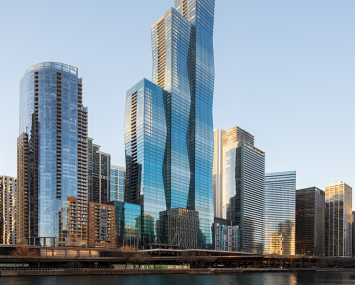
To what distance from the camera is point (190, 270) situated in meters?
172

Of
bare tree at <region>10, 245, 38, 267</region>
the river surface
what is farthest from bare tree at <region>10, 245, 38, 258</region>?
the river surface

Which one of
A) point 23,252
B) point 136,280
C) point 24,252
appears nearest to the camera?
point 136,280

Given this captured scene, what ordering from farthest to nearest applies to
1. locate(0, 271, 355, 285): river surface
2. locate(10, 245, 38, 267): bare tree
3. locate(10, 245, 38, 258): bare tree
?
1. locate(10, 245, 38, 258): bare tree
2. locate(10, 245, 38, 267): bare tree
3. locate(0, 271, 355, 285): river surface

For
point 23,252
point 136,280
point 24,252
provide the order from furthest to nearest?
1. point 24,252
2. point 23,252
3. point 136,280

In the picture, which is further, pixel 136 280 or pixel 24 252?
pixel 24 252

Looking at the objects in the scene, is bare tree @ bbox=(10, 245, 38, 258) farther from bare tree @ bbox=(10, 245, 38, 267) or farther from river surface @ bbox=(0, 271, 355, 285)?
river surface @ bbox=(0, 271, 355, 285)

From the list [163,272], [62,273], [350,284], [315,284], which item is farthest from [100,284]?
[350,284]

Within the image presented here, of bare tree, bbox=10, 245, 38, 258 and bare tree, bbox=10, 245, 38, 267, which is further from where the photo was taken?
bare tree, bbox=10, 245, 38, 258

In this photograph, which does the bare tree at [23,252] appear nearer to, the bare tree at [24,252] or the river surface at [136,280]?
the bare tree at [24,252]

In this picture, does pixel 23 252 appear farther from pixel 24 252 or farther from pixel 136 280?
pixel 136 280

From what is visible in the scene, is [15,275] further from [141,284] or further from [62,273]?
[141,284]

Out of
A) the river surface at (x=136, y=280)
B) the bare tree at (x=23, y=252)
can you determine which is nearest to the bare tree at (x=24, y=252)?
the bare tree at (x=23, y=252)

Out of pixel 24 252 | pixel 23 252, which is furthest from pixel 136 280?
pixel 23 252

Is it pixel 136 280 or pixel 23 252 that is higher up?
pixel 136 280
